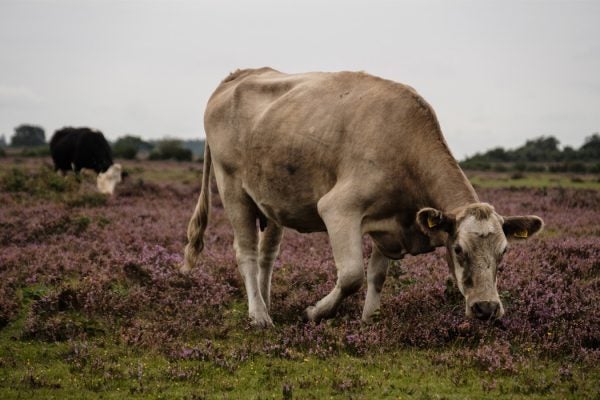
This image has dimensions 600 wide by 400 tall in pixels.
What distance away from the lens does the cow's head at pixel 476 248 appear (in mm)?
5949

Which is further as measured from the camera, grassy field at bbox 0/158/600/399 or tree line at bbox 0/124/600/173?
tree line at bbox 0/124/600/173

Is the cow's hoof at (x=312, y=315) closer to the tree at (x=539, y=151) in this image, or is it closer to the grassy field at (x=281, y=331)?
the grassy field at (x=281, y=331)

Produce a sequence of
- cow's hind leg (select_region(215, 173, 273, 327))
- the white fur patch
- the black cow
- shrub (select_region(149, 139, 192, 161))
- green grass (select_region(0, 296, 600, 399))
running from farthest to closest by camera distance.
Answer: shrub (select_region(149, 139, 192, 161)) < the black cow < the white fur patch < cow's hind leg (select_region(215, 173, 273, 327)) < green grass (select_region(0, 296, 600, 399))

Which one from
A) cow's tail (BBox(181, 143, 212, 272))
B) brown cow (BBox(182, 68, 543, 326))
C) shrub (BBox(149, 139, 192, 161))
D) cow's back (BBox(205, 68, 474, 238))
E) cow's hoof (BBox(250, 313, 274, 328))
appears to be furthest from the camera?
shrub (BBox(149, 139, 192, 161))

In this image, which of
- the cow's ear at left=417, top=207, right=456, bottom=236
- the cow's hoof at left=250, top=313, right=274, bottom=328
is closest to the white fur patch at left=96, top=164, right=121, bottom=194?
the cow's hoof at left=250, top=313, right=274, bottom=328

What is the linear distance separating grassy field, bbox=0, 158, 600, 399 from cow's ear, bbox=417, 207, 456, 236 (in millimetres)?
1280

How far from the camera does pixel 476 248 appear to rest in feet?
19.6

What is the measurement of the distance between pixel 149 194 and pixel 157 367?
54.5ft

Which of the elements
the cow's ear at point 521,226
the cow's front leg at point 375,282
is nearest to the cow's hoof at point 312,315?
the cow's front leg at point 375,282

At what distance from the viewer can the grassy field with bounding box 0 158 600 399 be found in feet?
19.3

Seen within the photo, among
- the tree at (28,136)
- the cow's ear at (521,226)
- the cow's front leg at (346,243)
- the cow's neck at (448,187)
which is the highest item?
the tree at (28,136)

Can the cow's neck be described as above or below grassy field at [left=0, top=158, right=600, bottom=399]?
above

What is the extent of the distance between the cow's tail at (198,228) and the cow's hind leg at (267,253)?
3.18 ft

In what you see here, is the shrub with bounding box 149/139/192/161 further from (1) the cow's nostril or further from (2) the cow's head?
(1) the cow's nostril
